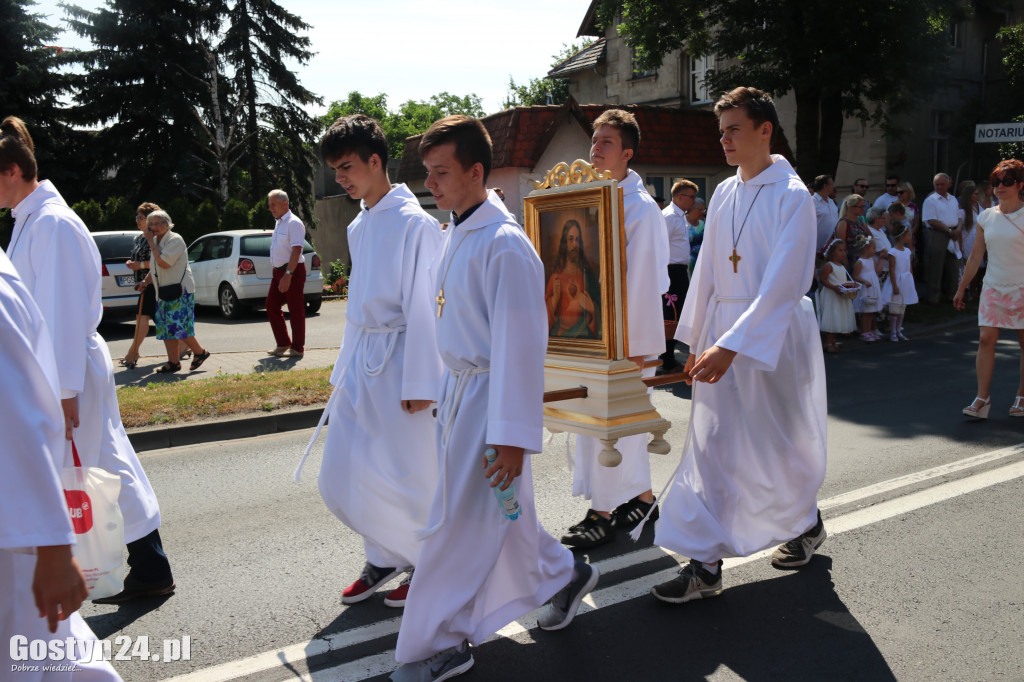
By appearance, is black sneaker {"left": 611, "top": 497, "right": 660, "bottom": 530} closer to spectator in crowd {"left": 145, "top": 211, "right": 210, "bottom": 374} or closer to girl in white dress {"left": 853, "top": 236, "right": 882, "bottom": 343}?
spectator in crowd {"left": 145, "top": 211, "right": 210, "bottom": 374}

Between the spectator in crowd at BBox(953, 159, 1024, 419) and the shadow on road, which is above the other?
the spectator in crowd at BBox(953, 159, 1024, 419)

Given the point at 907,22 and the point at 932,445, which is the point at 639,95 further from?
the point at 932,445

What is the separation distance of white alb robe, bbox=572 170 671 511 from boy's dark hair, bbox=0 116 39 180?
2847 mm

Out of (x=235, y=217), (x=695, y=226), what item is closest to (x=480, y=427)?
(x=695, y=226)

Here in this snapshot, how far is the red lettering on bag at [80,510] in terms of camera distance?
276 cm

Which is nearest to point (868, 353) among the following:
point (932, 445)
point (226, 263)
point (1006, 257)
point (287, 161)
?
point (1006, 257)

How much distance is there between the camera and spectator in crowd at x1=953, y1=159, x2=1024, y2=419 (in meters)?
7.14

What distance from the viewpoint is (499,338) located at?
306cm

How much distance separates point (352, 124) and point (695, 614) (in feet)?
8.79

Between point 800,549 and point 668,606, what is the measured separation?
2.89 feet

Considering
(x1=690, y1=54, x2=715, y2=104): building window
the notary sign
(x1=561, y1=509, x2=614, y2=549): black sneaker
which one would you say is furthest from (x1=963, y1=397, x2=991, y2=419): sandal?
(x1=690, y1=54, x2=715, y2=104): building window

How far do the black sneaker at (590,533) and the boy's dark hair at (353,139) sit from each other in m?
2.15

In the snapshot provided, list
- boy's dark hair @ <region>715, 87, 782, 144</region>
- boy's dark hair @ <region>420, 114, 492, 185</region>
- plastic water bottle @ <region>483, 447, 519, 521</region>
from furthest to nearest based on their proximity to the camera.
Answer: boy's dark hair @ <region>715, 87, 782, 144</region> < boy's dark hair @ <region>420, 114, 492, 185</region> < plastic water bottle @ <region>483, 447, 519, 521</region>

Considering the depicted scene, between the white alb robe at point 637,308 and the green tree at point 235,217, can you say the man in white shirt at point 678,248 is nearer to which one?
the white alb robe at point 637,308
